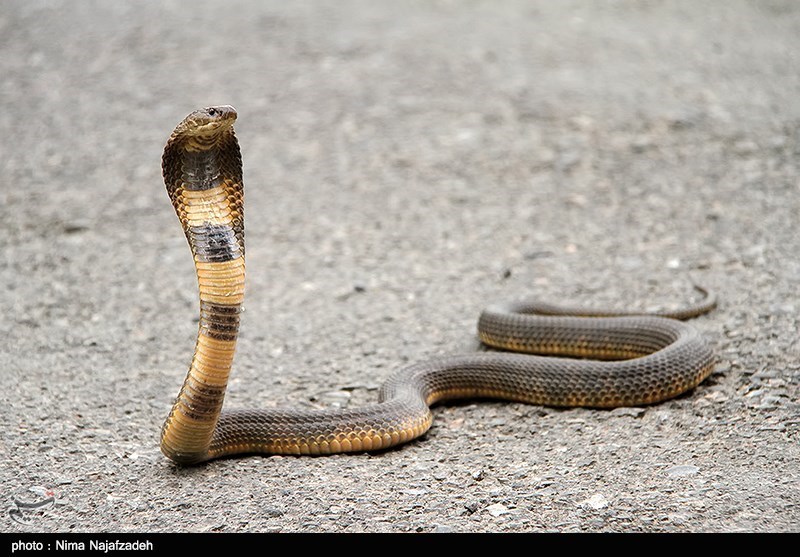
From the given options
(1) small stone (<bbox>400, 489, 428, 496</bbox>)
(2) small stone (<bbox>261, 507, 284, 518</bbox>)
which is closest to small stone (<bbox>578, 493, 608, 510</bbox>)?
(1) small stone (<bbox>400, 489, 428, 496</bbox>)

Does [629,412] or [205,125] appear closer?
[205,125]

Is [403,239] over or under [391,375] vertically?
under

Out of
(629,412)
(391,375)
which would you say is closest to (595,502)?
(629,412)

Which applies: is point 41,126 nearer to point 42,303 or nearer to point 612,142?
point 42,303

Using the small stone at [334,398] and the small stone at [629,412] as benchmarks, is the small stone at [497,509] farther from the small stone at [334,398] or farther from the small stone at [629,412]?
the small stone at [334,398]

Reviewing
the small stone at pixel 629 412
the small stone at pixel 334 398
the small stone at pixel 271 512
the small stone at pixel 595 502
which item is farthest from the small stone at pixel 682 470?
the small stone at pixel 334 398

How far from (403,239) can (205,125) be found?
4.95 metres

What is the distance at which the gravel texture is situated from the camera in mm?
5168

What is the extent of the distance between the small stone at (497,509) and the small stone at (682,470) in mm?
911

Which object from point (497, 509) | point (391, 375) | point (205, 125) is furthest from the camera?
point (391, 375)

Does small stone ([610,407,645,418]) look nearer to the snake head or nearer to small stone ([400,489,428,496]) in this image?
small stone ([400,489,428,496])

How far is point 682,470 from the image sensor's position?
5230 millimetres

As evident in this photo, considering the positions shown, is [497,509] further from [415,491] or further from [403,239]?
[403,239]

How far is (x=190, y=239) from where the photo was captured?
16.0ft
